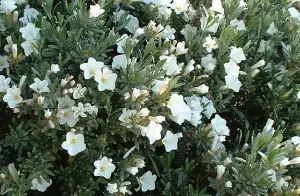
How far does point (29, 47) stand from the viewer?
8.23ft

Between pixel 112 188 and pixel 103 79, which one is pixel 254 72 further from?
pixel 112 188

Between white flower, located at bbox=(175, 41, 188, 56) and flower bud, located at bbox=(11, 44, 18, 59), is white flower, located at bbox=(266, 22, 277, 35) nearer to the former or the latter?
white flower, located at bbox=(175, 41, 188, 56)

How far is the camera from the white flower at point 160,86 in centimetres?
244

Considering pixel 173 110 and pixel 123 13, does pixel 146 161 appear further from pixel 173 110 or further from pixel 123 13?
pixel 123 13

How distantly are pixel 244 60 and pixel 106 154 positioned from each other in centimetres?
104

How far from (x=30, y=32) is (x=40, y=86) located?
13.6 inches

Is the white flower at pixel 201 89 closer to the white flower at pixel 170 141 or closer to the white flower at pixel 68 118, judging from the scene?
the white flower at pixel 170 141

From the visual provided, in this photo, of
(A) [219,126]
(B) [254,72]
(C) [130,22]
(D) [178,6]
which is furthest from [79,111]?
(B) [254,72]

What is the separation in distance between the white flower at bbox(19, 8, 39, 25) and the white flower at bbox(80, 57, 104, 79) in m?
0.48

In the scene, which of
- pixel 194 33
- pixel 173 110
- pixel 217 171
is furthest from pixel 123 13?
pixel 217 171

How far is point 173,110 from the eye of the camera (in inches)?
97.2

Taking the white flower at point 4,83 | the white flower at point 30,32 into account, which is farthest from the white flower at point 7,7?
the white flower at point 4,83

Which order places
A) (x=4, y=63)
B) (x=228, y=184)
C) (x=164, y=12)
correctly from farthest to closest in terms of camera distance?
(x=164, y=12) → (x=4, y=63) → (x=228, y=184)

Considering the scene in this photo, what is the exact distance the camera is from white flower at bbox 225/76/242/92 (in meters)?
2.73
